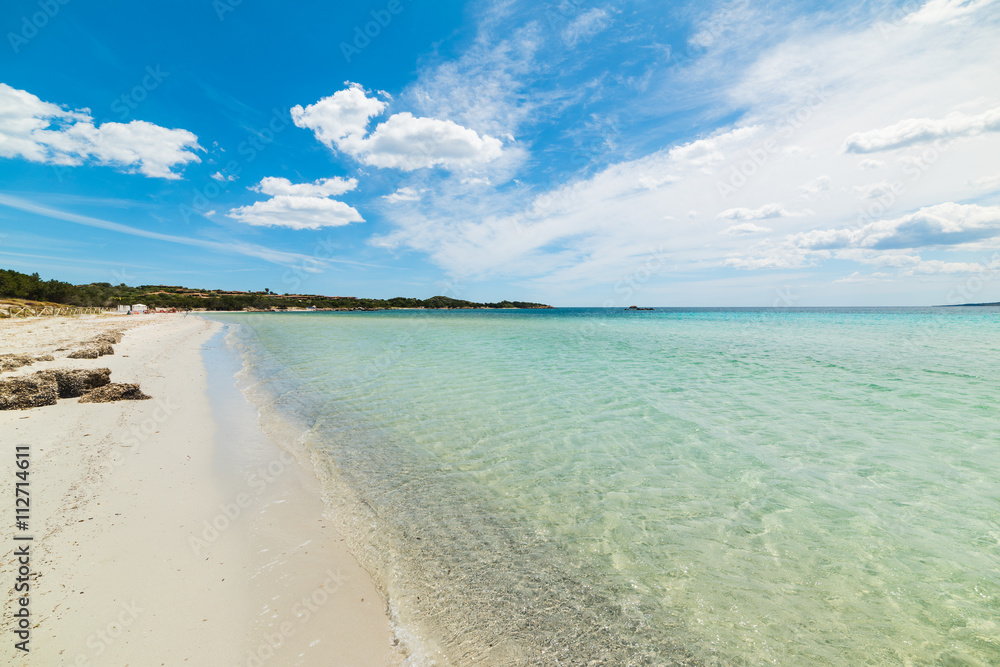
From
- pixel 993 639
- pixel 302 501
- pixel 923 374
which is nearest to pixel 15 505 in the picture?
pixel 302 501

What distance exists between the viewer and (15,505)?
15.9 feet

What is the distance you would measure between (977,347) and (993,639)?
116 feet

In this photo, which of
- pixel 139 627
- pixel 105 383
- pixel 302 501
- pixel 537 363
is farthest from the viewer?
pixel 537 363

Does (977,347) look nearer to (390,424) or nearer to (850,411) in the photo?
(850,411)

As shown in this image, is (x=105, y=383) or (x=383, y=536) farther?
(x=105, y=383)

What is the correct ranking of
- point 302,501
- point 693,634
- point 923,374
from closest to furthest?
point 693,634 → point 302,501 → point 923,374

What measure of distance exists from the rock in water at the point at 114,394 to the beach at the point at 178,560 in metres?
1.88
